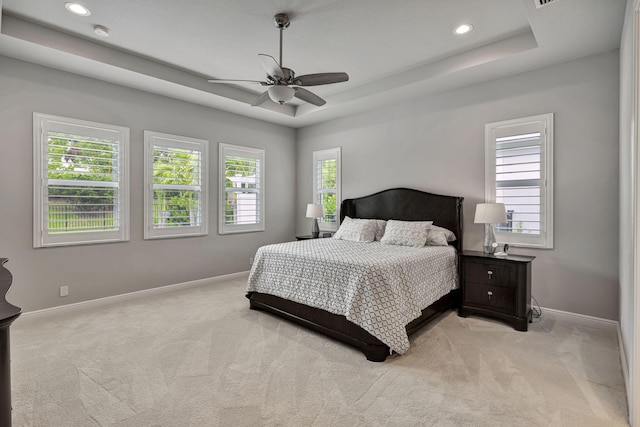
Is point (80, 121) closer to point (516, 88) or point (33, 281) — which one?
point (33, 281)

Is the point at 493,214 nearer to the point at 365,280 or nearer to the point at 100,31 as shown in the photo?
the point at 365,280

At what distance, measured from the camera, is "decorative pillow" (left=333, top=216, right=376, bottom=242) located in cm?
457

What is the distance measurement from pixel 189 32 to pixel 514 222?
4229 mm

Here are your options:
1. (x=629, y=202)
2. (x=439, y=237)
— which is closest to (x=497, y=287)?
(x=439, y=237)

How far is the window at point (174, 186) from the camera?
14.9 ft

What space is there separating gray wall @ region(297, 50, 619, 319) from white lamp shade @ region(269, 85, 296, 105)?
244 cm

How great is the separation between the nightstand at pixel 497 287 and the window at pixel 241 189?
11.9 feet

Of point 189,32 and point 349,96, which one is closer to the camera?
point 189,32

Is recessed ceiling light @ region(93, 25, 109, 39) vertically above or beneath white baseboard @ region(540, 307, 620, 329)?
above

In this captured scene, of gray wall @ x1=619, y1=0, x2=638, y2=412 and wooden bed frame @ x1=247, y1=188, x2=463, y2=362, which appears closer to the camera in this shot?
gray wall @ x1=619, y1=0, x2=638, y2=412

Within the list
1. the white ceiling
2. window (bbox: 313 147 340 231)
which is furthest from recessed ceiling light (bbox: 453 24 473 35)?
window (bbox: 313 147 340 231)

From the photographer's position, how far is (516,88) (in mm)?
3900

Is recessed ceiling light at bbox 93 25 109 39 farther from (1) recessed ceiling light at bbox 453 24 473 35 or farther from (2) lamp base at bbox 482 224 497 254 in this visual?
(2) lamp base at bbox 482 224 497 254

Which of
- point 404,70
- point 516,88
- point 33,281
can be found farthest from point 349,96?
point 33,281
